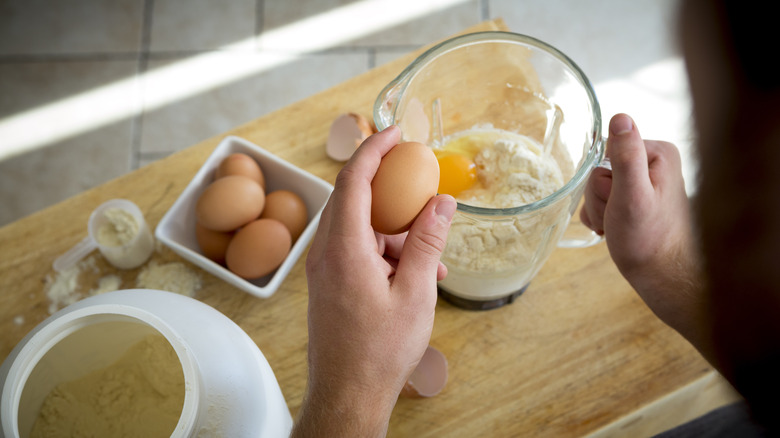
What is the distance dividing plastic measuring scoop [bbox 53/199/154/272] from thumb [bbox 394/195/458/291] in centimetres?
49

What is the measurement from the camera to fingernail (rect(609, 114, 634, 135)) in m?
0.70

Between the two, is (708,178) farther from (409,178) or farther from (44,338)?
(44,338)

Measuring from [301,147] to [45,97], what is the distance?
1.48 metres

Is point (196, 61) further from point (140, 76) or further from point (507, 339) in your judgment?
point (507, 339)

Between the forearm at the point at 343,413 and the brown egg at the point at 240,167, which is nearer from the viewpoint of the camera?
the forearm at the point at 343,413

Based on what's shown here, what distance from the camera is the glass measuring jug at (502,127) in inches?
27.4

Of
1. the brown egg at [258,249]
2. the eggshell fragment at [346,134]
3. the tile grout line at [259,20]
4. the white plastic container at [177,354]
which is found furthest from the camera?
the tile grout line at [259,20]

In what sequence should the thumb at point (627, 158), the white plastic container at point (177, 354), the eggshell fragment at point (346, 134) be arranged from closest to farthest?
the white plastic container at point (177, 354) < the thumb at point (627, 158) < the eggshell fragment at point (346, 134)

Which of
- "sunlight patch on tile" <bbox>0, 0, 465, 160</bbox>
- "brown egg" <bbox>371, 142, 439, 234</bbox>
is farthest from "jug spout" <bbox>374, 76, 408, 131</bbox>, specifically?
"sunlight patch on tile" <bbox>0, 0, 465, 160</bbox>

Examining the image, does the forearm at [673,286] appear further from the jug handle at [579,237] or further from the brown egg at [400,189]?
the brown egg at [400,189]

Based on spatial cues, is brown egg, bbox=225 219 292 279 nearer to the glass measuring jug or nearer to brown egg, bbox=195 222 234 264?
brown egg, bbox=195 222 234 264

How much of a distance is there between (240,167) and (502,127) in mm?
412

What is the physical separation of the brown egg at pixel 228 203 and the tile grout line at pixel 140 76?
1.22 metres

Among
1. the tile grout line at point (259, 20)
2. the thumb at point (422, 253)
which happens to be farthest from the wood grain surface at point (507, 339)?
the tile grout line at point (259, 20)
